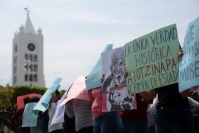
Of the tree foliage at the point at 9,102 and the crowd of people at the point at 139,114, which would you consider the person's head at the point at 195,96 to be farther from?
the tree foliage at the point at 9,102

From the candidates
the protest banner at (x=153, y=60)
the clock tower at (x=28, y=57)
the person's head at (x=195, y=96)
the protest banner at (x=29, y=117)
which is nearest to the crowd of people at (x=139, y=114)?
the person's head at (x=195, y=96)

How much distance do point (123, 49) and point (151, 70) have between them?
73 centimetres

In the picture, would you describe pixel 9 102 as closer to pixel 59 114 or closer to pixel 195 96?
pixel 59 114

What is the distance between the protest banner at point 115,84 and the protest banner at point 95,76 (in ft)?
1.10

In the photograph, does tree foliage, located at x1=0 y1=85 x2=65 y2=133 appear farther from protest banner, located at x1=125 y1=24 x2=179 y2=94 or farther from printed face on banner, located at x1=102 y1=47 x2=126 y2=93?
protest banner, located at x1=125 y1=24 x2=179 y2=94

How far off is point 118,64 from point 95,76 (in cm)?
69

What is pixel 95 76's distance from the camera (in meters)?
5.18

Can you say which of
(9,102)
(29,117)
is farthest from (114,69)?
(9,102)

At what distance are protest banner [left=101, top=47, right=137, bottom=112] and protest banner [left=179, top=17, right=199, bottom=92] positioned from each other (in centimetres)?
108

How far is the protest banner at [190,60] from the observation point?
314 cm

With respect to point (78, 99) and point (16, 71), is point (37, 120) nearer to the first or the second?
point (78, 99)

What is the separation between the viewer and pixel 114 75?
459 centimetres

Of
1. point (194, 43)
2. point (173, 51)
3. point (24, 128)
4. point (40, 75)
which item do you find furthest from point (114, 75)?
point (40, 75)

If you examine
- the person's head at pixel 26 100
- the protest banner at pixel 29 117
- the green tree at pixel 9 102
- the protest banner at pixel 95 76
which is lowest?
the protest banner at pixel 29 117
